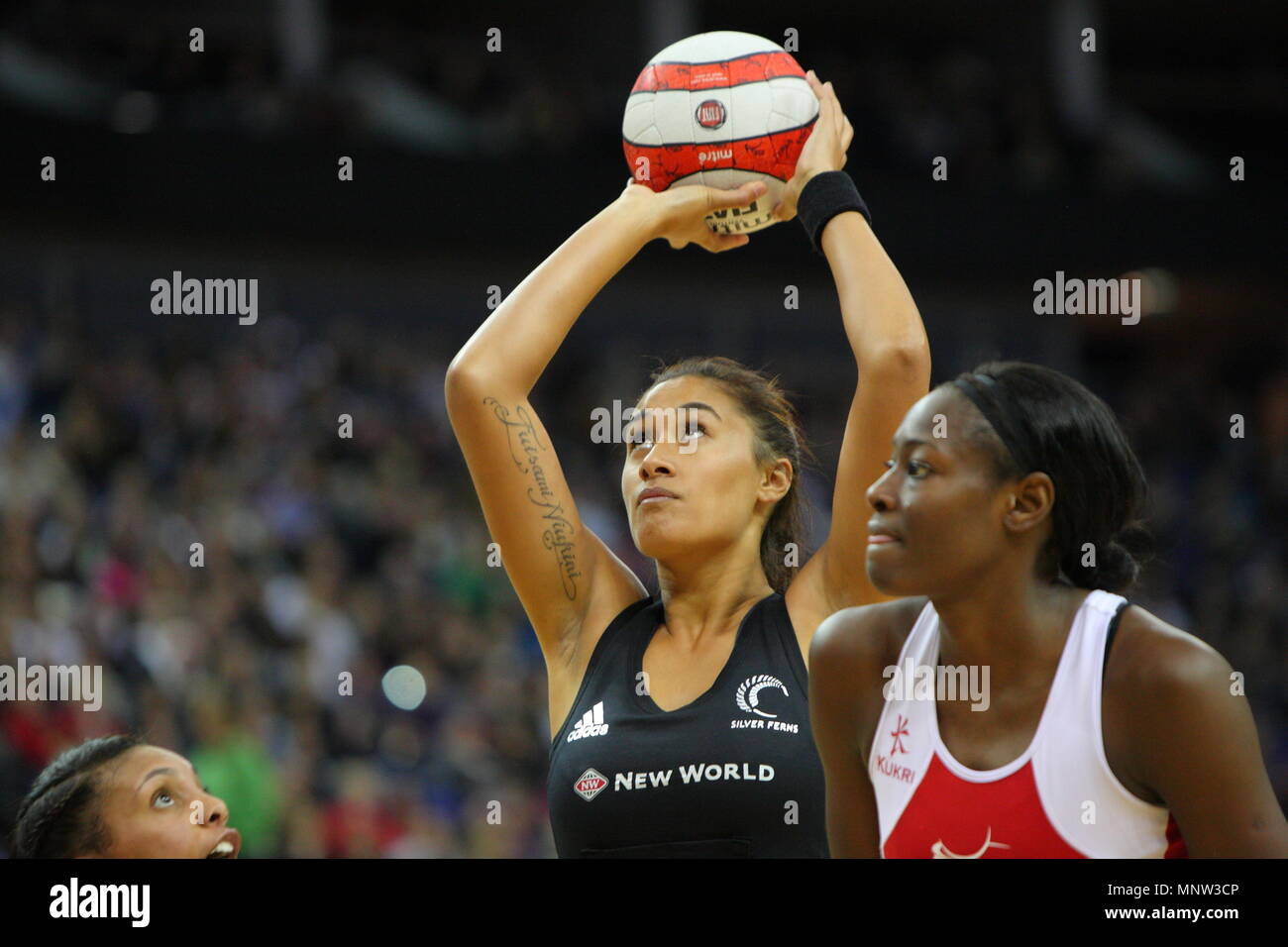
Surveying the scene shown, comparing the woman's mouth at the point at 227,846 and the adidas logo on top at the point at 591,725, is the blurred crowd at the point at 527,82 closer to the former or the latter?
the woman's mouth at the point at 227,846

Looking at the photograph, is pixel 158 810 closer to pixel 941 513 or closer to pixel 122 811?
pixel 122 811

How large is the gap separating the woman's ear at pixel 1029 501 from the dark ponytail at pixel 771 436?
3.28ft

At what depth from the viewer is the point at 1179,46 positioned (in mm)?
14125

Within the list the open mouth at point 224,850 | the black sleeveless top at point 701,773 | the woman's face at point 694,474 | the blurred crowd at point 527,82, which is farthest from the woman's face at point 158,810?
the blurred crowd at point 527,82

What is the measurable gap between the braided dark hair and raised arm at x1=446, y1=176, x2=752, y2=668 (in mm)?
805

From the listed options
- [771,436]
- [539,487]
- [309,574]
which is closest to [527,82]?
[309,574]

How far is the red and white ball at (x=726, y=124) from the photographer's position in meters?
3.07

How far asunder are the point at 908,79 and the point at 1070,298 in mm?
2451

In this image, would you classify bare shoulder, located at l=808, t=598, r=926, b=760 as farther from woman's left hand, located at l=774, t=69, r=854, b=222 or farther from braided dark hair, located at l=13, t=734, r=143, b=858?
braided dark hair, located at l=13, t=734, r=143, b=858

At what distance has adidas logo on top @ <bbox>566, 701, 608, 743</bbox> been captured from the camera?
2.69 metres

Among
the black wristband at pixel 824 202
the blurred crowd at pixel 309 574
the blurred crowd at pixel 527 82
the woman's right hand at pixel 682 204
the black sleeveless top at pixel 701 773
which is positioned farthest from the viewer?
the blurred crowd at pixel 527 82

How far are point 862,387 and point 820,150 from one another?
67cm

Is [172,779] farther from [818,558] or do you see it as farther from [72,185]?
[72,185]

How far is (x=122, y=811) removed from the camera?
2598 mm
